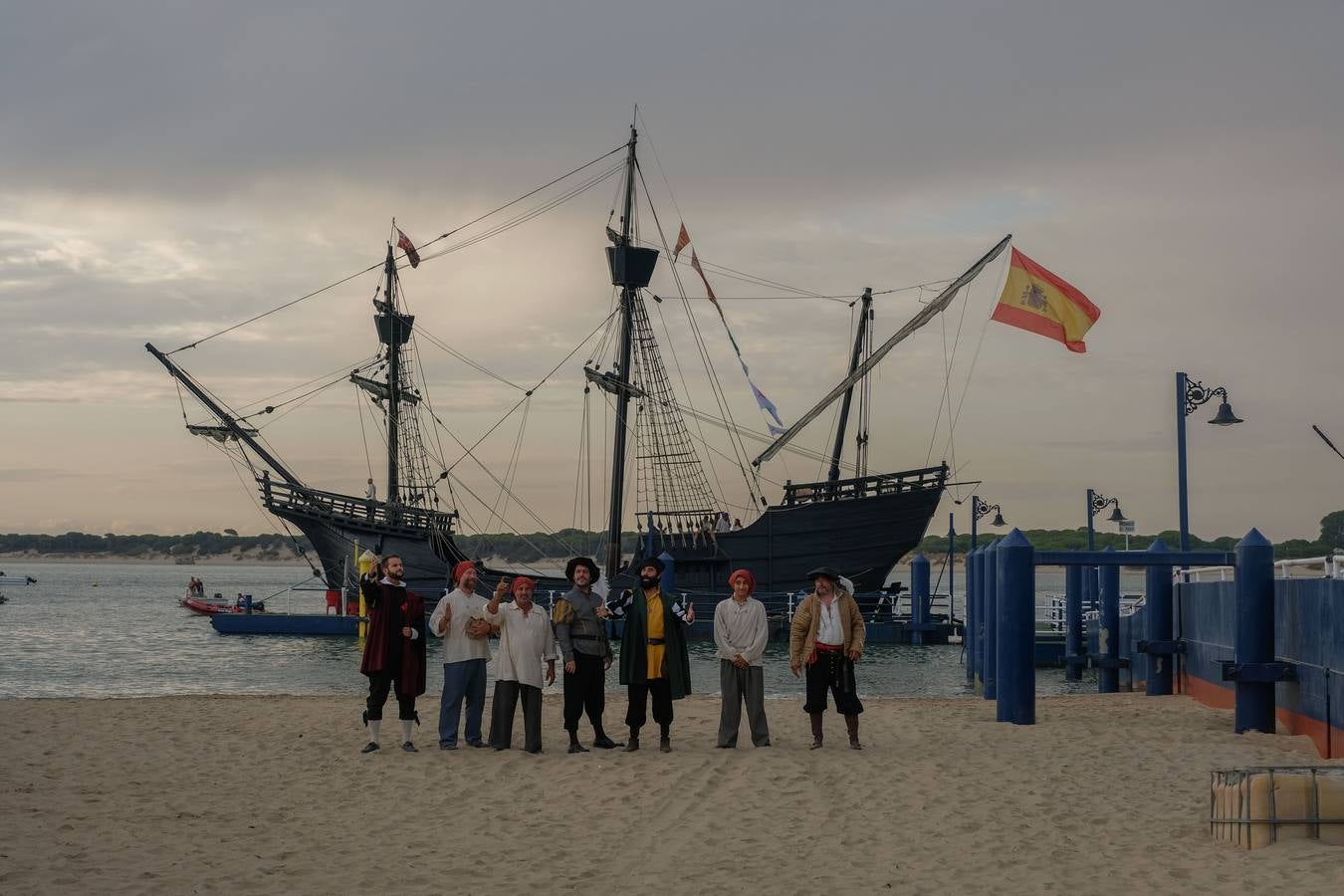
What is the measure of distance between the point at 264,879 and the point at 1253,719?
947 centimetres

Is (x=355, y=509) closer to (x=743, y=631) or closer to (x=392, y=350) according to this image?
(x=392, y=350)

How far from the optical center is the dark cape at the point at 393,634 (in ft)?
36.4

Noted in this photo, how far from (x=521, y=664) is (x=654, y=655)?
1140 mm

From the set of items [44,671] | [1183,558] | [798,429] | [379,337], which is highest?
[379,337]

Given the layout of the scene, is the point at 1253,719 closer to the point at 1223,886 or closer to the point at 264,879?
the point at 1223,886

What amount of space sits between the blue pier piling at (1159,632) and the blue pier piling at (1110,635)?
3022 mm

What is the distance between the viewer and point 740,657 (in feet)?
37.8

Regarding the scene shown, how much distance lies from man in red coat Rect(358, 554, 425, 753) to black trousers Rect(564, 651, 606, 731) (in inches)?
49.4

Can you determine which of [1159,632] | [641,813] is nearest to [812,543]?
[1159,632]

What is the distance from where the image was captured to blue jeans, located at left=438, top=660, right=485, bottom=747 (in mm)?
11562

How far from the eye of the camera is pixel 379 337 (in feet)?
159

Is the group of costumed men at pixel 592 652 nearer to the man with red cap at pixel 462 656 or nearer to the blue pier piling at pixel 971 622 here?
the man with red cap at pixel 462 656

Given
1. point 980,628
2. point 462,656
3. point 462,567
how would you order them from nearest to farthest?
point 462,656, point 462,567, point 980,628

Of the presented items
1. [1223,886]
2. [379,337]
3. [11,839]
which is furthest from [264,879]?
[379,337]
